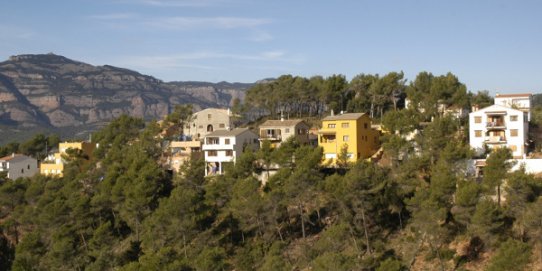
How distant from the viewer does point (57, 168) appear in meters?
70.5

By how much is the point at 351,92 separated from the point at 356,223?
37171 millimetres

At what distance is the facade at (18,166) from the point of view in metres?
71.3

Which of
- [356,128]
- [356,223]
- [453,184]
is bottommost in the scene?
[356,223]

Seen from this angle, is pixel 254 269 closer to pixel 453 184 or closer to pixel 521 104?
pixel 453 184

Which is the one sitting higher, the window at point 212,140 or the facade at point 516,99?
the facade at point 516,99

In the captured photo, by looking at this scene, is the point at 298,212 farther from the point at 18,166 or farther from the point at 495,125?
the point at 18,166

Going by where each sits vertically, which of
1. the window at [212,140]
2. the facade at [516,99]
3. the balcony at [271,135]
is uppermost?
the facade at [516,99]

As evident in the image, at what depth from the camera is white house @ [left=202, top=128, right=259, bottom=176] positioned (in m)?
59.6

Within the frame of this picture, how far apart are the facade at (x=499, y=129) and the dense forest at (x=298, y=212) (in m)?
2.02

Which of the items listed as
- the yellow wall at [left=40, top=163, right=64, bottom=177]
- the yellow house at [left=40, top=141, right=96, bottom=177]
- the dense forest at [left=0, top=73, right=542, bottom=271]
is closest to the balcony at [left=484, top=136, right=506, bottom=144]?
the dense forest at [left=0, top=73, right=542, bottom=271]

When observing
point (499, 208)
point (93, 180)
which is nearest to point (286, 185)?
point (499, 208)

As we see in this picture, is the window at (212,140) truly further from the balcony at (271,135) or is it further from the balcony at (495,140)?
the balcony at (495,140)

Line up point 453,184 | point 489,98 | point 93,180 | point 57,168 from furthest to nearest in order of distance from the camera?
point 57,168 < point 489,98 < point 93,180 < point 453,184

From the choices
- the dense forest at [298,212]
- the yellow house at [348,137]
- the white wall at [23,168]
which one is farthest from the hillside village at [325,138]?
the dense forest at [298,212]
